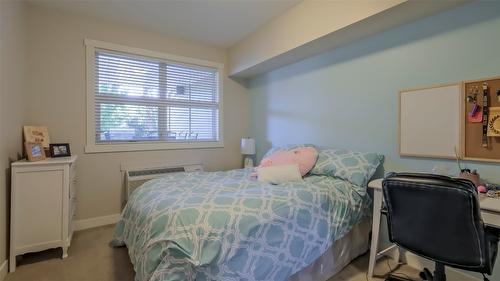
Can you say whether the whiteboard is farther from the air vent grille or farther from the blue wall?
the air vent grille

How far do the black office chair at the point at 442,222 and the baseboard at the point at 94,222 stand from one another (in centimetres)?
313

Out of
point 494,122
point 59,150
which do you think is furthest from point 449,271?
point 59,150

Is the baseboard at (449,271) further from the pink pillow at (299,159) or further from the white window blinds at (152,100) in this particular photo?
the white window blinds at (152,100)

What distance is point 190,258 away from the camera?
1.27 m

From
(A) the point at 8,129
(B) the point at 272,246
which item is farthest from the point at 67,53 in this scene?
(B) the point at 272,246

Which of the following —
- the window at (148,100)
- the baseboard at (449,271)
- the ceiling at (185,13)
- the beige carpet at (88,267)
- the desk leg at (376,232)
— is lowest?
the beige carpet at (88,267)

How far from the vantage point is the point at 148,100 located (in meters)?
3.37

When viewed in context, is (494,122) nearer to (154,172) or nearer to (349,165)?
(349,165)

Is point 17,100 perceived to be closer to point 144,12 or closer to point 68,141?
point 68,141

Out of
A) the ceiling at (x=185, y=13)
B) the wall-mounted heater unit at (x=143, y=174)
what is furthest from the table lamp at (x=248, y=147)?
the ceiling at (x=185, y=13)

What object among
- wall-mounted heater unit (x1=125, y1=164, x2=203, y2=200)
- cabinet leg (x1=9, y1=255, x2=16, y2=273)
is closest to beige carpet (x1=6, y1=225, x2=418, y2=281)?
cabinet leg (x1=9, y1=255, x2=16, y2=273)

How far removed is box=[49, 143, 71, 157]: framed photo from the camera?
2.57 m

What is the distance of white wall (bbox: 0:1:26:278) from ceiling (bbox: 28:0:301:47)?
0.57 metres

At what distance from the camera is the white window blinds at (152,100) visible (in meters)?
3.09
